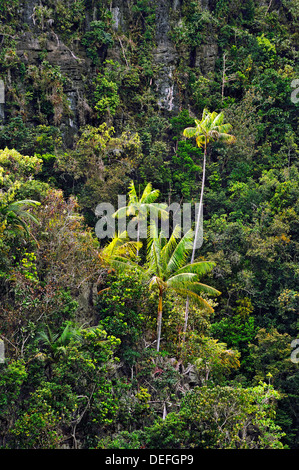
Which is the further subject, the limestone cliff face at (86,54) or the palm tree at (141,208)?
the limestone cliff face at (86,54)

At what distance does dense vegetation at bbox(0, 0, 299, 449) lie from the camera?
14.6 metres

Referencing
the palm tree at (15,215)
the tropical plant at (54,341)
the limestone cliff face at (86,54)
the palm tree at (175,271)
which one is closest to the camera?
the tropical plant at (54,341)

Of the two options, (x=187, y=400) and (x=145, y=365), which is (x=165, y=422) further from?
(x=145, y=365)

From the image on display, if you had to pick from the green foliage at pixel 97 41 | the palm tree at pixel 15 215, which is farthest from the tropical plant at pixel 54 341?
the green foliage at pixel 97 41

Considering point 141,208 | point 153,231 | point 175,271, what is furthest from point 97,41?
point 175,271

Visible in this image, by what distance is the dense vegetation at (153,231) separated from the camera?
14.6 m

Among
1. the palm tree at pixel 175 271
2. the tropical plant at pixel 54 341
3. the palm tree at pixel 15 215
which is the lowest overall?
the tropical plant at pixel 54 341

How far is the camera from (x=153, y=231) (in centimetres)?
1833

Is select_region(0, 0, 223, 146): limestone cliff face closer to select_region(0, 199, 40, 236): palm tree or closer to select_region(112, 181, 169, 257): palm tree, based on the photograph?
select_region(112, 181, 169, 257): palm tree

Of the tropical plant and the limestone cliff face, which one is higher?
the limestone cliff face

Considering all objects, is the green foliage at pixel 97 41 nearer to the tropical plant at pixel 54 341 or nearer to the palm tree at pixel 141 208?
the palm tree at pixel 141 208

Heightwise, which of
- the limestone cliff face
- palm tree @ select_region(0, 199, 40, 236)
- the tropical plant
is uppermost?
the limestone cliff face

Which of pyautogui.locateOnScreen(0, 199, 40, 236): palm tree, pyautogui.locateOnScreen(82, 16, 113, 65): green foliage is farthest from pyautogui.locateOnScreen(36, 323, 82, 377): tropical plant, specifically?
pyautogui.locateOnScreen(82, 16, 113, 65): green foliage
